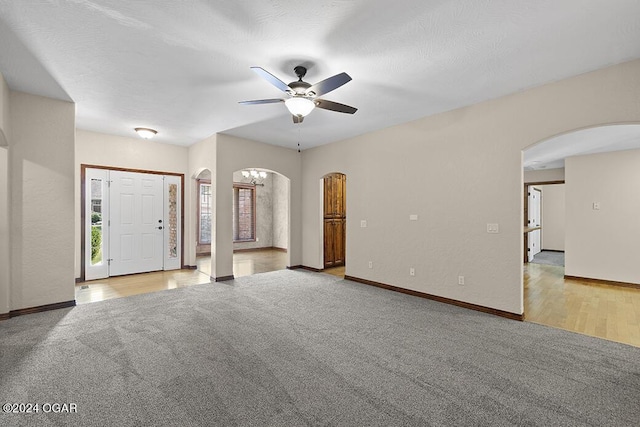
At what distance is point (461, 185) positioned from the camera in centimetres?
419

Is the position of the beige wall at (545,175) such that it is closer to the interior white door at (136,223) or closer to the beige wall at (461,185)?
the beige wall at (461,185)

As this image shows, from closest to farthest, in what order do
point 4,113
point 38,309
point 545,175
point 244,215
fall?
point 4,113
point 38,309
point 545,175
point 244,215

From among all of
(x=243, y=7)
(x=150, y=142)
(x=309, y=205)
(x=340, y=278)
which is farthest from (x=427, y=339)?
(x=150, y=142)

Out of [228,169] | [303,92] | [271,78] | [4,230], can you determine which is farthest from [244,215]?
[271,78]

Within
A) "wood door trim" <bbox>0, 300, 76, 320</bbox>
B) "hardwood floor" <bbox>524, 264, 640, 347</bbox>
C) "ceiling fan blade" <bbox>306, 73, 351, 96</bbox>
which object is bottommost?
"hardwood floor" <bbox>524, 264, 640, 347</bbox>

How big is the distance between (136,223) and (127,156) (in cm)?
138

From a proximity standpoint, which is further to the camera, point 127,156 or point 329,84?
point 127,156

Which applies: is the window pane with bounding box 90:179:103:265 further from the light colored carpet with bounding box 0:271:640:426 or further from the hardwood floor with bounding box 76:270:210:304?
the light colored carpet with bounding box 0:271:640:426

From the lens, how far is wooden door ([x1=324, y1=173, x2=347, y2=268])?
6848 millimetres

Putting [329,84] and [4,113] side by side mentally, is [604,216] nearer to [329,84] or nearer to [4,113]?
[329,84]

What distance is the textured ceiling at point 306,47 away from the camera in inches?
86.1

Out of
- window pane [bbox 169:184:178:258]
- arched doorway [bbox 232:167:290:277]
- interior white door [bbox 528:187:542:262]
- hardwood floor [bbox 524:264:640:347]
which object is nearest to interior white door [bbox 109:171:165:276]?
window pane [bbox 169:184:178:258]

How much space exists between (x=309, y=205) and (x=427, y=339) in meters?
4.27

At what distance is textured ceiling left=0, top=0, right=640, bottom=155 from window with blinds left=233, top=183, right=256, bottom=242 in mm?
5451
